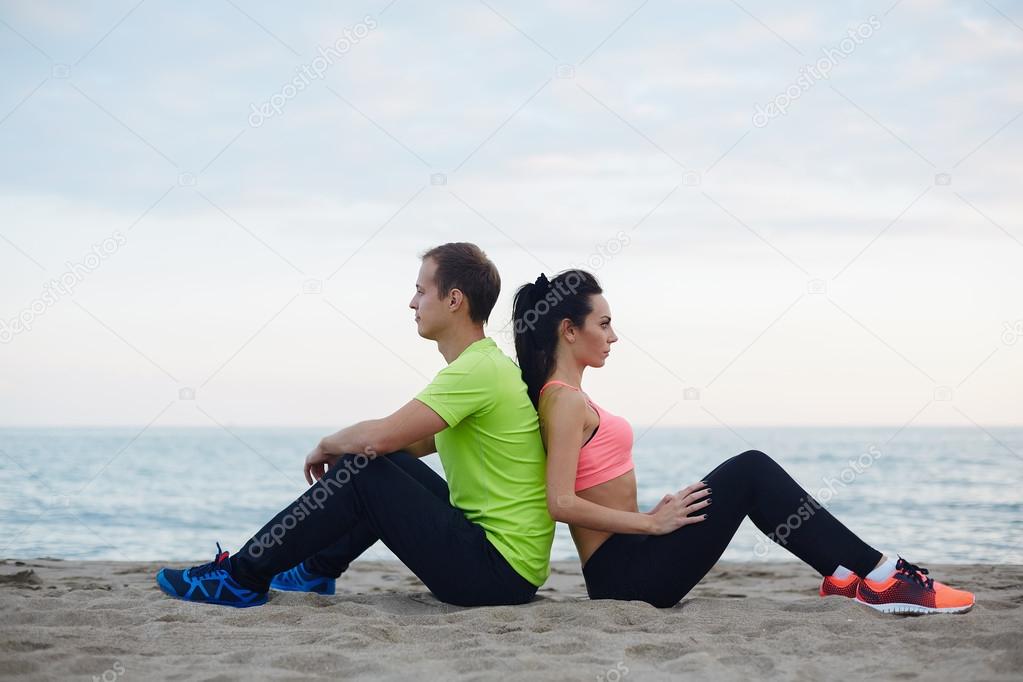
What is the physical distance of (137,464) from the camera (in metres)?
27.0

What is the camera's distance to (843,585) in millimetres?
3613

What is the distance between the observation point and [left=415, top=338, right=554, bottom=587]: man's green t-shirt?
3363 millimetres

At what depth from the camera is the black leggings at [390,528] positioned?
11.0 feet

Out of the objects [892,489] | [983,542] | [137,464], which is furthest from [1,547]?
[137,464]

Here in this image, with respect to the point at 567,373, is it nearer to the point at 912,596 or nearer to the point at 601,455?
the point at 601,455

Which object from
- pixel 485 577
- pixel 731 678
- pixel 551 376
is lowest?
pixel 731 678

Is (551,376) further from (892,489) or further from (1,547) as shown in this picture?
(892,489)

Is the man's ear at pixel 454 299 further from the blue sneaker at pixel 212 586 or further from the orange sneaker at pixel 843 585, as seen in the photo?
the orange sneaker at pixel 843 585

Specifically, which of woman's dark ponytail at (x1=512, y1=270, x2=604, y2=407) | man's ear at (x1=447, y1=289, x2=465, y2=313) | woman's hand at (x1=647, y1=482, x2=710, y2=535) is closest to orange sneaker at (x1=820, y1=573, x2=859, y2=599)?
woman's hand at (x1=647, y1=482, x2=710, y2=535)

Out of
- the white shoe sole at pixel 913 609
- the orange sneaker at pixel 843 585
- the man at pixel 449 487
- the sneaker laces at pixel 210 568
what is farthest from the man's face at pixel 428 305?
the white shoe sole at pixel 913 609

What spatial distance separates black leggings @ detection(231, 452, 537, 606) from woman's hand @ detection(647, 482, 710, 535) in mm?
562

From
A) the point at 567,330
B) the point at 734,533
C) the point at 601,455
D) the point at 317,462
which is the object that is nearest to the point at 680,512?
the point at 734,533

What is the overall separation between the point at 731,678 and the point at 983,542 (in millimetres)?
6982

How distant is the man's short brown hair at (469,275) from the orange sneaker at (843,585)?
1.70 meters
